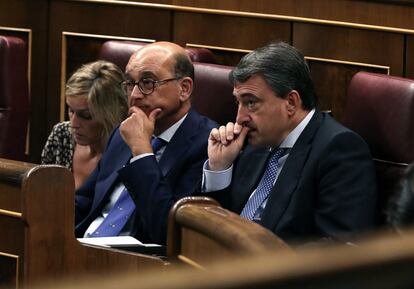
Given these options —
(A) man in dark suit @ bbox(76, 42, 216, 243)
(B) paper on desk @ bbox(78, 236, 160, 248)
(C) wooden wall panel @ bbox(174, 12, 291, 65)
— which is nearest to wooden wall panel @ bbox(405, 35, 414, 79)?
(C) wooden wall panel @ bbox(174, 12, 291, 65)

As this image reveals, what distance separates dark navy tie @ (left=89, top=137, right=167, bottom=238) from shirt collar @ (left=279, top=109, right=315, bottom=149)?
0.30 meters

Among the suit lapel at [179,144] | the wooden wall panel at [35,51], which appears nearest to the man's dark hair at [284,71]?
the suit lapel at [179,144]

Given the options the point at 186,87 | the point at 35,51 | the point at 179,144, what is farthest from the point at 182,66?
the point at 35,51

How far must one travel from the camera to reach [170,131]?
1646 mm

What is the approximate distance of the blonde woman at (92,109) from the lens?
1850 millimetres

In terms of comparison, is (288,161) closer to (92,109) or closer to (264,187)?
(264,187)

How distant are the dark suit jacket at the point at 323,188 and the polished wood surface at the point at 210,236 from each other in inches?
13.0

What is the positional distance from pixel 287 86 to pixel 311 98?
0.04 m

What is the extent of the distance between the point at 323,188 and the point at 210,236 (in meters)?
0.48

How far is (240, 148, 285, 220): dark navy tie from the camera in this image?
1.45 meters

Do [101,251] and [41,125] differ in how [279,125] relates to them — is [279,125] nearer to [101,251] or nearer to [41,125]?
[101,251]

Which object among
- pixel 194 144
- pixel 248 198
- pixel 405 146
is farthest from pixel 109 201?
pixel 405 146

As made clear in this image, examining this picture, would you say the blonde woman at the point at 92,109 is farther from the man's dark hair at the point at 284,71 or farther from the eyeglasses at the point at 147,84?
the man's dark hair at the point at 284,71

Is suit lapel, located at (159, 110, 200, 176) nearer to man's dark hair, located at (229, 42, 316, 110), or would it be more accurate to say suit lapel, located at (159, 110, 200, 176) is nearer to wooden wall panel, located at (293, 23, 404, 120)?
man's dark hair, located at (229, 42, 316, 110)
